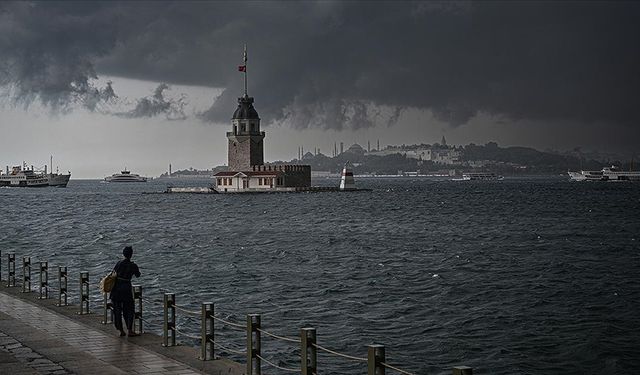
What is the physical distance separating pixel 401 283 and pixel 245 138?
13348 centimetres

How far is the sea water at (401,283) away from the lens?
994 inches

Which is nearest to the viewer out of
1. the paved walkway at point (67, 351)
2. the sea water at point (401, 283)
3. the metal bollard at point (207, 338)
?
the paved walkway at point (67, 351)

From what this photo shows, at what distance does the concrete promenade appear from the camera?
14.8 m

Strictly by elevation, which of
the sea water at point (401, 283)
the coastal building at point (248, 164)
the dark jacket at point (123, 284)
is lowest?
the sea water at point (401, 283)

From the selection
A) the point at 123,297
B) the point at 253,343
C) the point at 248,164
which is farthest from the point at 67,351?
the point at 248,164

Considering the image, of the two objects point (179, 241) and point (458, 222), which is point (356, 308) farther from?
point (458, 222)

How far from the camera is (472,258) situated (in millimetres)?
53125

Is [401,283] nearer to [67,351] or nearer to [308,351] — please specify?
[67,351]

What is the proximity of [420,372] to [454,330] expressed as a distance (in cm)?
601

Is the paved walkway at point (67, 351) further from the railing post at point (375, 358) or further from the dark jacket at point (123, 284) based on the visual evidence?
the railing post at point (375, 358)

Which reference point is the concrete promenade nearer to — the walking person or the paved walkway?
the paved walkway

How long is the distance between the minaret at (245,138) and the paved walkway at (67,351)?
152 m

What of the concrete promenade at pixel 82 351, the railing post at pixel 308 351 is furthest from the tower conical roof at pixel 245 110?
the railing post at pixel 308 351

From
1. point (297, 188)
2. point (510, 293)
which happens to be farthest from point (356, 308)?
point (297, 188)
